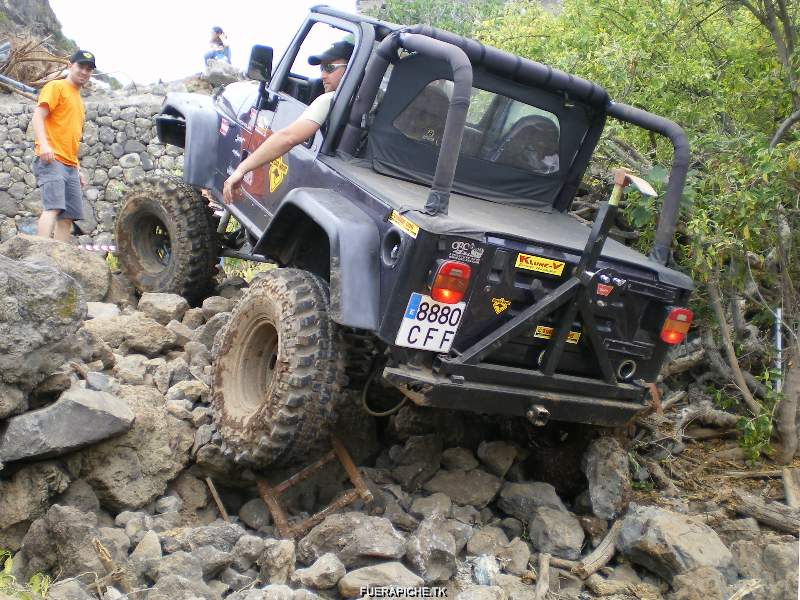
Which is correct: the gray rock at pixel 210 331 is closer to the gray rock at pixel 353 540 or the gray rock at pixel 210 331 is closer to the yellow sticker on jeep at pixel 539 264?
the gray rock at pixel 353 540

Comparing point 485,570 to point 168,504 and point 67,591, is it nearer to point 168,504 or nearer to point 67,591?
point 168,504

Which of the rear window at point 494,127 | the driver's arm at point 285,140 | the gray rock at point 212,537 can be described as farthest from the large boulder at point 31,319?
the rear window at point 494,127

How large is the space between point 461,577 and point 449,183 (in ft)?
5.54

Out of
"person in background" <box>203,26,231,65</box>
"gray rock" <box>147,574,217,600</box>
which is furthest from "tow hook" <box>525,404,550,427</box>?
"person in background" <box>203,26,231,65</box>

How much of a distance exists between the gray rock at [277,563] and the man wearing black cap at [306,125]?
2.15 metres

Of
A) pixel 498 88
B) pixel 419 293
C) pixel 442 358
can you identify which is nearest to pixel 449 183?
pixel 419 293

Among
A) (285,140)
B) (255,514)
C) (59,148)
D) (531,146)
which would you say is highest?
(531,146)

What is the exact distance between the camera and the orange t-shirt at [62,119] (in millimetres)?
6848

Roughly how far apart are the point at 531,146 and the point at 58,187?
3.86 m

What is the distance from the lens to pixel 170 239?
20.9ft

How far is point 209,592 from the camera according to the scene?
10.2 ft

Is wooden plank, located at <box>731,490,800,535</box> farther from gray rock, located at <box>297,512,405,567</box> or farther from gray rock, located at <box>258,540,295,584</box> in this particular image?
gray rock, located at <box>258,540,295,584</box>

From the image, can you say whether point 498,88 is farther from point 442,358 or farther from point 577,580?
point 577,580

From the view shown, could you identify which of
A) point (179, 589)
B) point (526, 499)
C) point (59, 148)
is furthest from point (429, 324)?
point (59, 148)
